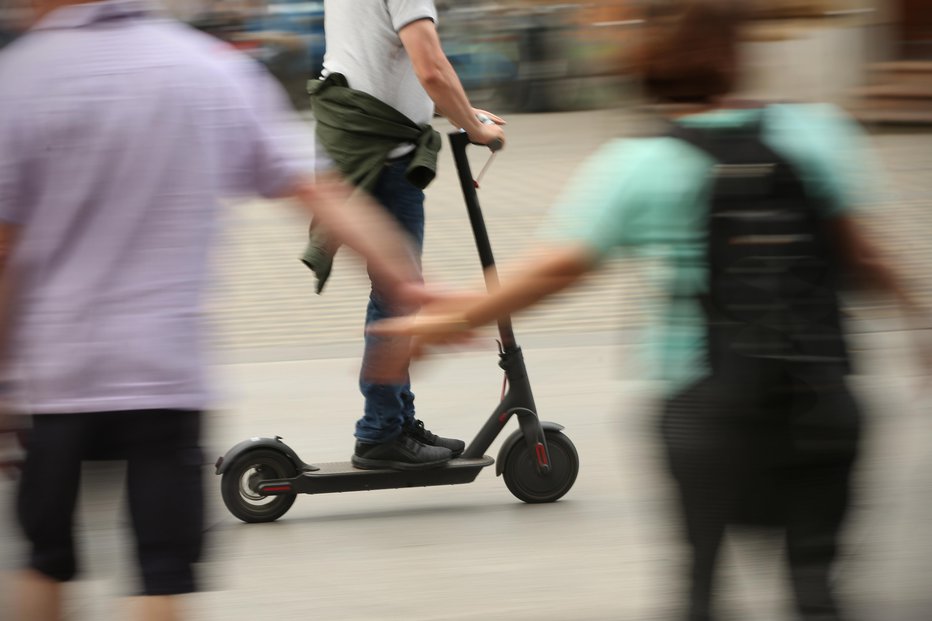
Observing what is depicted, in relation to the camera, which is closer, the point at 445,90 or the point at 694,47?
the point at 694,47

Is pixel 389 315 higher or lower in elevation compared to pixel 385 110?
lower

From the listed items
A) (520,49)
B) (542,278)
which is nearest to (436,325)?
(542,278)

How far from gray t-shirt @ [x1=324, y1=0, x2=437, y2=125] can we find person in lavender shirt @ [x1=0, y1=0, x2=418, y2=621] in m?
1.81

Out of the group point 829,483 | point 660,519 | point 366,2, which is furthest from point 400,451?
point 829,483

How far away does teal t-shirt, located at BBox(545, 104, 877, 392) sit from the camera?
90.1 inches

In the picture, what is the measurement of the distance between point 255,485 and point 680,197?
103 inches

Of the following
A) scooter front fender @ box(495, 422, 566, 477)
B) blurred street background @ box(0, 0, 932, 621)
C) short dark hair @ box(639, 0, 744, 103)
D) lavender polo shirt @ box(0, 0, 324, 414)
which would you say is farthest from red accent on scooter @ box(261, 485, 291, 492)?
short dark hair @ box(639, 0, 744, 103)

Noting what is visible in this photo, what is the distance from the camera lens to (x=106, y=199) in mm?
2400

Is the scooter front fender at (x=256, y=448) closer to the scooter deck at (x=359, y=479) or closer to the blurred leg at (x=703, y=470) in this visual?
the scooter deck at (x=359, y=479)

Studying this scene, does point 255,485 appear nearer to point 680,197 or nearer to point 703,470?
point 703,470

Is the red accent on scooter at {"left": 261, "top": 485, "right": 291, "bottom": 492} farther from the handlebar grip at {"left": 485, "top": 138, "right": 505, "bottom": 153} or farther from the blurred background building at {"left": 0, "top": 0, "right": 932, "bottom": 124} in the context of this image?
the blurred background building at {"left": 0, "top": 0, "right": 932, "bottom": 124}

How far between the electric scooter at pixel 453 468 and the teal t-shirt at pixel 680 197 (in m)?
2.09

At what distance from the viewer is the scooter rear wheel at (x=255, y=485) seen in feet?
15.0

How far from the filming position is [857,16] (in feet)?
39.1
